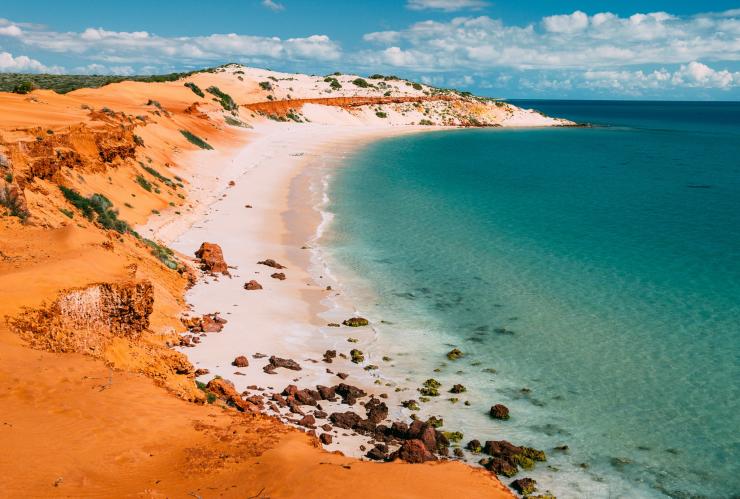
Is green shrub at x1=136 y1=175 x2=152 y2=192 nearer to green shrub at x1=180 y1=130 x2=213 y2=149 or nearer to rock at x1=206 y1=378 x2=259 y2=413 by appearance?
green shrub at x1=180 y1=130 x2=213 y2=149

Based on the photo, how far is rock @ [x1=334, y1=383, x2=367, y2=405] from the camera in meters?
15.5

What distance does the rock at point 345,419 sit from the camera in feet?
47.0

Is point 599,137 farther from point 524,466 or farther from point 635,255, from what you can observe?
point 524,466

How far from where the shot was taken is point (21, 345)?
1192 centimetres

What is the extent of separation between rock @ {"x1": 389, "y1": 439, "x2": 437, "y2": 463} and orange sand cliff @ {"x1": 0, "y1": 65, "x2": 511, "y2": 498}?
2.15 feet

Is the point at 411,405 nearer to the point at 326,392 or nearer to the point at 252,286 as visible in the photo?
the point at 326,392

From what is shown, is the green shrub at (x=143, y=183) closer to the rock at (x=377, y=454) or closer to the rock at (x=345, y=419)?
the rock at (x=345, y=419)

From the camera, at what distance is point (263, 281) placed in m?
24.1

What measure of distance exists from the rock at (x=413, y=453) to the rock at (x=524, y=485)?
6.06 ft

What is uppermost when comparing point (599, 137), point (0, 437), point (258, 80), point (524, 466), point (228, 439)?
point (258, 80)

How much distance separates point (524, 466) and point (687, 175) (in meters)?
57.7

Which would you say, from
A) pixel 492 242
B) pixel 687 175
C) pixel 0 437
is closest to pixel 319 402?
pixel 0 437

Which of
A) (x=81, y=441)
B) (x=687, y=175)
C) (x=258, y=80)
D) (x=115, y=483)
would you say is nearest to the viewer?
(x=115, y=483)

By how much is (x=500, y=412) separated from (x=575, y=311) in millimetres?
8377
